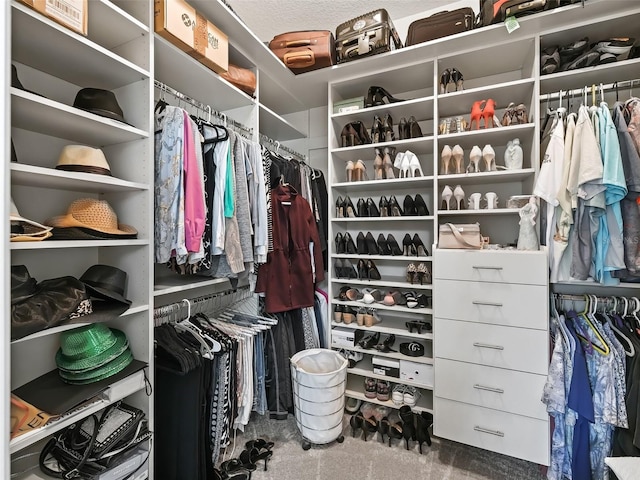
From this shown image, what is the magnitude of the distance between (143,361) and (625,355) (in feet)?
7.16

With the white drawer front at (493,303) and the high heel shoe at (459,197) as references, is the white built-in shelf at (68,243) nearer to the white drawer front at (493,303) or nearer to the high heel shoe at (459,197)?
the white drawer front at (493,303)

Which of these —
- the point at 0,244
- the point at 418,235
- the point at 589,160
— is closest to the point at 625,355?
the point at 589,160

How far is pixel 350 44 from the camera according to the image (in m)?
1.95

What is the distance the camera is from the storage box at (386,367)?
2.01 metres

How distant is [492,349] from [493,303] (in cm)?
25

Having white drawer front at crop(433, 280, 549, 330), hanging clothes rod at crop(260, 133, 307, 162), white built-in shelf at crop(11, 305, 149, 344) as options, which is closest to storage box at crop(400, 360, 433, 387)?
white drawer front at crop(433, 280, 549, 330)

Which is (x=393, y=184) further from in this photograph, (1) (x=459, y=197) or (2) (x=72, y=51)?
(2) (x=72, y=51)

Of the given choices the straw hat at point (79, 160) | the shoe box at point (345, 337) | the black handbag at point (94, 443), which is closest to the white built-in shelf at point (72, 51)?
the straw hat at point (79, 160)

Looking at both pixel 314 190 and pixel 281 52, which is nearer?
pixel 281 52

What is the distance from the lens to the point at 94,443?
1028 millimetres

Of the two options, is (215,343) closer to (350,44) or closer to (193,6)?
(193,6)

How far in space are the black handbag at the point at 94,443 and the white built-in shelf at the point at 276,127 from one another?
1.85m

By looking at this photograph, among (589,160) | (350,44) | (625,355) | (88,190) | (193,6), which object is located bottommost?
(625,355)

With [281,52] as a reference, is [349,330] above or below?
below
